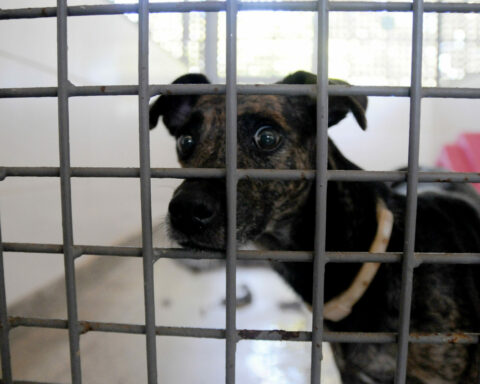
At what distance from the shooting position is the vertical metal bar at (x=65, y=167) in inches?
24.7

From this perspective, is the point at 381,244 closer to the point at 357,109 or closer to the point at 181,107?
the point at 357,109

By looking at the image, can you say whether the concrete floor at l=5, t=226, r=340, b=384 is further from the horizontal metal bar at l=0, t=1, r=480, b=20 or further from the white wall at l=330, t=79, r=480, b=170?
the white wall at l=330, t=79, r=480, b=170

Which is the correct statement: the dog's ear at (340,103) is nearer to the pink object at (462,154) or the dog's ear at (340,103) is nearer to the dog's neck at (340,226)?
the dog's neck at (340,226)

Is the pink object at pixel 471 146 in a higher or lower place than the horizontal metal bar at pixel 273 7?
lower

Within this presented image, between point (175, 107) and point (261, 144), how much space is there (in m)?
0.50

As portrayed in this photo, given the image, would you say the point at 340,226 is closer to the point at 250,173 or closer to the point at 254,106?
the point at 254,106

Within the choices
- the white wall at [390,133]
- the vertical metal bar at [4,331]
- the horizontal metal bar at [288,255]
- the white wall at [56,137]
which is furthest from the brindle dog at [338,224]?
the white wall at [390,133]

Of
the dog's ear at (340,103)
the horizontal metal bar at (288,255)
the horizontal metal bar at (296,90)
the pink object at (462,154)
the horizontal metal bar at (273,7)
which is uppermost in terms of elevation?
the horizontal metal bar at (273,7)

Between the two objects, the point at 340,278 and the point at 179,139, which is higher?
the point at 179,139

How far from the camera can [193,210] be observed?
934mm

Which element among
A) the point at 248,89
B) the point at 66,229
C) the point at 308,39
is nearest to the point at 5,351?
the point at 66,229

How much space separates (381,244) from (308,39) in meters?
3.57

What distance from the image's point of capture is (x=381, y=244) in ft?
3.57

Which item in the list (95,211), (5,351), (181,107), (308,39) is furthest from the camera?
(308,39)
